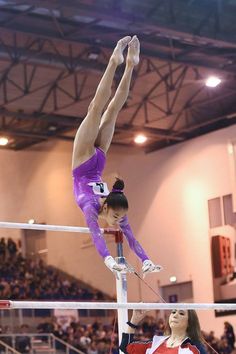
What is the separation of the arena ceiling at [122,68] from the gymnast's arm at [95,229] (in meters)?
8.55

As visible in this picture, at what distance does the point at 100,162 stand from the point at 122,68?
11256mm

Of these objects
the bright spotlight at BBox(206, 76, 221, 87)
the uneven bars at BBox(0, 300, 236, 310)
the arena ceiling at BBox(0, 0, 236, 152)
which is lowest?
the uneven bars at BBox(0, 300, 236, 310)

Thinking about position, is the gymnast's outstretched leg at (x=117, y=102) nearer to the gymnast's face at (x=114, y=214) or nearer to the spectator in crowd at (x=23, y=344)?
the gymnast's face at (x=114, y=214)

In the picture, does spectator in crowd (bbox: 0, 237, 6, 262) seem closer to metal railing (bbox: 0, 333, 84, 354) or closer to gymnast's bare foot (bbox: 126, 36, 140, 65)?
metal railing (bbox: 0, 333, 84, 354)

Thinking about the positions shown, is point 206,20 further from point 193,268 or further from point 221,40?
point 193,268

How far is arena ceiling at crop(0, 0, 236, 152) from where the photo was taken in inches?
585

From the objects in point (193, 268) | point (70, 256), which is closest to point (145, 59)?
point (193, 268)

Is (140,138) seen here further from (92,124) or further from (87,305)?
(87,305)

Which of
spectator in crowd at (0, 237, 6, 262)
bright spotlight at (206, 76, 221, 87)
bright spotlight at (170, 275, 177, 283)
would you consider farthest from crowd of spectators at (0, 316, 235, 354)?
bright spotlight at (206, 76, 221, 87)

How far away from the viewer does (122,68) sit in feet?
56.5

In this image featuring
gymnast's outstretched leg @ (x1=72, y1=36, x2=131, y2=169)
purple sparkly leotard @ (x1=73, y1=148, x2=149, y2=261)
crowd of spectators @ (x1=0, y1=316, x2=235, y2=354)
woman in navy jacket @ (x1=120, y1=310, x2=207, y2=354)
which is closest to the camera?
woman in navy jacket @ (x1=120, y1=310, x2=207, y2=354)

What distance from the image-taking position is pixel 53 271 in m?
24.5

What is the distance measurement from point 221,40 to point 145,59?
257 centimetres

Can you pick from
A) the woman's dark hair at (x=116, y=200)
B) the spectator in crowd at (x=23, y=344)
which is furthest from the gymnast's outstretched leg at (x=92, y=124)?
the spectator in crowd at (x=23, y=344)
